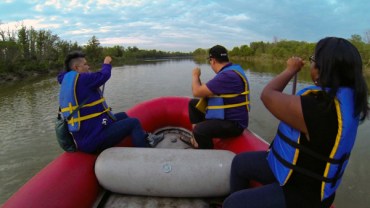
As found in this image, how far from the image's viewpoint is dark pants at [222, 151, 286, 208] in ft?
4.93

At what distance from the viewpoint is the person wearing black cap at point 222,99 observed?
2.60 metres

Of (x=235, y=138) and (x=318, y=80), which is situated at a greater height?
(x=318, y=80)

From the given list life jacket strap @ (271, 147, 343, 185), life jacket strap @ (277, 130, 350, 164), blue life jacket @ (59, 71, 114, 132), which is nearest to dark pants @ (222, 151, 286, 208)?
life jacket strap @ (271, 147, 343, 185)

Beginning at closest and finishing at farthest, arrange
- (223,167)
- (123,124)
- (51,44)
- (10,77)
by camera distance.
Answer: (223,167), (123,124), (10,77), (51,44)

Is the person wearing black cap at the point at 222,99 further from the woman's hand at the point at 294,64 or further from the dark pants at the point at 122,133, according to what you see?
the woman's hand at the point at 294,64

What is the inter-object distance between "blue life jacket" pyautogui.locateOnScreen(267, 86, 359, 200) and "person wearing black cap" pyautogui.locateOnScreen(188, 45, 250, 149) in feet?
3.56

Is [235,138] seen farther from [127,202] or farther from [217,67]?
[127,202]

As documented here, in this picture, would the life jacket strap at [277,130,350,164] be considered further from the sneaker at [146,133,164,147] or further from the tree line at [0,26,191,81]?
the tree line at [0,26,191,81]

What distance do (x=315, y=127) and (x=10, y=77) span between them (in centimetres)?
Answer: 2445

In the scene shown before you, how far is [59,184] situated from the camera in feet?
6.81

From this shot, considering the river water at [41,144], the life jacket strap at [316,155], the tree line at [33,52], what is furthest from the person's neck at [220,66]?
the tree line at [33,52]

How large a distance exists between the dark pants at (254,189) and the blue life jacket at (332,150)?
0.09m

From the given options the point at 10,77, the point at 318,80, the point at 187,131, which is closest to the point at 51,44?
the point at 10,77

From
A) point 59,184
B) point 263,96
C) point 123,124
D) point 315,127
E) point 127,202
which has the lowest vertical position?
point 127,202
